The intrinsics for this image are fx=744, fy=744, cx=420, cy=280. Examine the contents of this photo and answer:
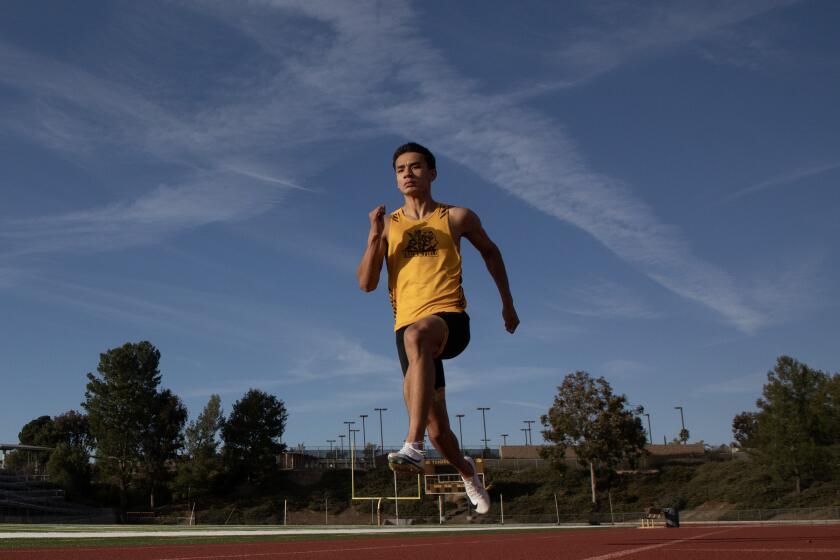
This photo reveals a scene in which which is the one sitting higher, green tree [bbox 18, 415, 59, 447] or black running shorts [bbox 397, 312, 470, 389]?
green tree [bbox 18, 415, 59, 447]

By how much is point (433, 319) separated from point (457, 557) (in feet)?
5.00

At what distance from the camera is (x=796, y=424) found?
5012 centimetres

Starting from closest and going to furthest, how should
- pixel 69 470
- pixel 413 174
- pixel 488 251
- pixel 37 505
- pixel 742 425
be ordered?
1. pixel 413 174
2. pixel 488 251
3. pixel 37 505
4. pixel 69 470
5. pixel 742 425

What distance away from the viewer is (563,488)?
60250 millimetres

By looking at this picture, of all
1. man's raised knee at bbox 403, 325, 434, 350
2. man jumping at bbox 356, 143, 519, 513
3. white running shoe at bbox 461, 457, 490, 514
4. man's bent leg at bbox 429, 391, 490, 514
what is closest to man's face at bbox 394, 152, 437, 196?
man jumping at bbox 356, 143, 519, 513

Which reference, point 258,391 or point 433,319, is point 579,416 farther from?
point 433,319

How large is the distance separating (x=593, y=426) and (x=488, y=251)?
54.5m

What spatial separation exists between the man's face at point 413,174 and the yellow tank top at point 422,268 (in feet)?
0.66

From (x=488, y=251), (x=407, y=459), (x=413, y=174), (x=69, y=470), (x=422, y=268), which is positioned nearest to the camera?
(x=407, y=459)


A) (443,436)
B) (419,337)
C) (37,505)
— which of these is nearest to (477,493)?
(443,436)

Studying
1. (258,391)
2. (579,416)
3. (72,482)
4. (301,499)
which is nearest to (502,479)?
(579,416)

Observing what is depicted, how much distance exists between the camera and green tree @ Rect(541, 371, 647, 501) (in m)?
56.5

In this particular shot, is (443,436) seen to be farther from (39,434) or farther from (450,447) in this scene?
(39,434)

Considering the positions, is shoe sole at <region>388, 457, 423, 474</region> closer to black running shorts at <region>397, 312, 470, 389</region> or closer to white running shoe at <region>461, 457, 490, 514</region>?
black running shorts at <region>397, 312, 470, 389</region>
